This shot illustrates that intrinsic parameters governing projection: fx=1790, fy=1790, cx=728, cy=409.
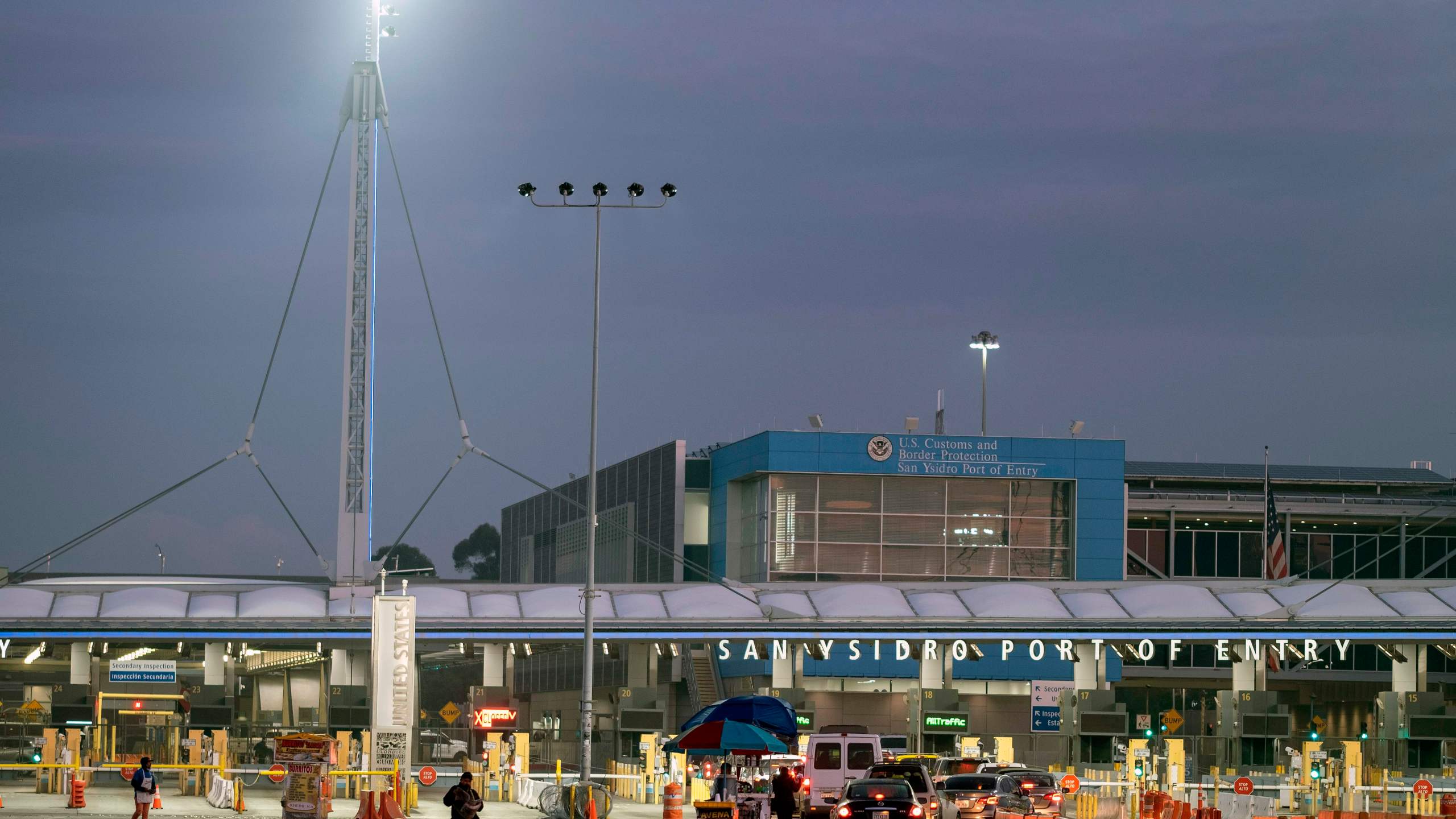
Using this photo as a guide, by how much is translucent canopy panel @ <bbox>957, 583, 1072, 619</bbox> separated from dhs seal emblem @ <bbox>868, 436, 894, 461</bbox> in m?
17.3

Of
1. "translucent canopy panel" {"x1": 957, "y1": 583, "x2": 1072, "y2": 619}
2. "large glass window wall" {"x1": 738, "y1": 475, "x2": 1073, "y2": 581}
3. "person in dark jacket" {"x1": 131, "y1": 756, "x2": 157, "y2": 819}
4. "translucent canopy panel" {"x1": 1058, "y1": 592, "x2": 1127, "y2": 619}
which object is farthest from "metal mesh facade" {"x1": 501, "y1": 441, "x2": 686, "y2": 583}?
"person in dark jacket" {"x1": 131, "y1": 756, "x2": 157, "y2": 819}

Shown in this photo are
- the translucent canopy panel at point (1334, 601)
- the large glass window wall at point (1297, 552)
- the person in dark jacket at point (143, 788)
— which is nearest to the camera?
the person in dark jacket at point (143, 788)

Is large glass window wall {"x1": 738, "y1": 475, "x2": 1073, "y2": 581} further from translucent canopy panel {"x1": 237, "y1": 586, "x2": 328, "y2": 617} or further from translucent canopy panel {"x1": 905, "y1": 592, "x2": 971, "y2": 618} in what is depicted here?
translucent canopy panel {"x1": 237, "y1": 586, "x2": 328, "y2": 617}

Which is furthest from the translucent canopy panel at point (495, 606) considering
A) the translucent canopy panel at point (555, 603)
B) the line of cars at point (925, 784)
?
the line of cars at point (925, 784)

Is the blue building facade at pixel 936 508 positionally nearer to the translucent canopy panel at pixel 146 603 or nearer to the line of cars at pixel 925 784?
the translucent canopy panel at pixel 146 603

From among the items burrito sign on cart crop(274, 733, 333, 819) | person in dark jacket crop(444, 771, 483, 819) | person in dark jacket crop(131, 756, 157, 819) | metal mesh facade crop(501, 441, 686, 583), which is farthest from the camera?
metal mesh facade crop(501, 441, 686, 583)

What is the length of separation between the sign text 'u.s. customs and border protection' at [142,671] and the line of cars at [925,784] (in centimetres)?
2113

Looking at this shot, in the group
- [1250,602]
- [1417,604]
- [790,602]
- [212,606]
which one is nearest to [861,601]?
[790,602]

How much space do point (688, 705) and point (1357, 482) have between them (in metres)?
38.9

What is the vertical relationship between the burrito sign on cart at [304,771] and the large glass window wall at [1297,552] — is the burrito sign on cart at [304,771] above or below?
below

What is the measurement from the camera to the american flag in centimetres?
7181

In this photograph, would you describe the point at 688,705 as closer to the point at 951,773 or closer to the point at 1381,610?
the point at 1381,610

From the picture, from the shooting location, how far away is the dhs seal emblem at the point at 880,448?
73562mm

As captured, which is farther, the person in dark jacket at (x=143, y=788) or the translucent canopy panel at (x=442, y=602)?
the translucent canopy panel at (x=442, y=602)
